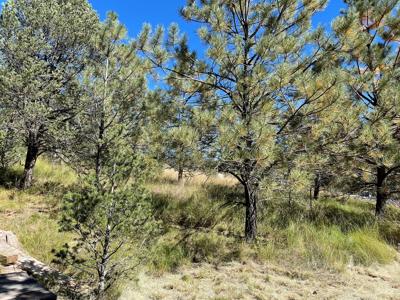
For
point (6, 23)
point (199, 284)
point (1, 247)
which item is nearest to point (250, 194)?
point (199, 284)

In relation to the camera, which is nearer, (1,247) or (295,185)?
(1,247)

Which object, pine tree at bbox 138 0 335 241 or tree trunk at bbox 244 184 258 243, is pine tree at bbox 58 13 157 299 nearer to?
pine tree at bbox 138 0 335 241

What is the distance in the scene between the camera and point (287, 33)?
5.82 m

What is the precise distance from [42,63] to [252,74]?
5.50 metres

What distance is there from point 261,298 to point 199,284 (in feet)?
2.82

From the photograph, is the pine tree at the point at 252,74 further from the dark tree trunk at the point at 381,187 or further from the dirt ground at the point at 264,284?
the dark tree trunk at the point at 381,187

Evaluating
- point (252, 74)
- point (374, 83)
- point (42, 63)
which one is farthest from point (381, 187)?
point (42, 63)

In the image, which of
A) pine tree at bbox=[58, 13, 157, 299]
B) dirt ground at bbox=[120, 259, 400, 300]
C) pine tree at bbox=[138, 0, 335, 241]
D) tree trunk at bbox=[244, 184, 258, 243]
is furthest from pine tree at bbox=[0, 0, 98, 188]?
dirt ground at bbox=[120, 259, 400, 300]

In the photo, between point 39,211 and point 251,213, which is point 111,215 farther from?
point 39,211

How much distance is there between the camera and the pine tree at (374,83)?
205 inches

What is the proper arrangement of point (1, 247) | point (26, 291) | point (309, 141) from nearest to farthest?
1. point (26, 291)
2. point (1, 247)
3. point (309, 141)

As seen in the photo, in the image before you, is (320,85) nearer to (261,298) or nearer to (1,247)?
(261,298)

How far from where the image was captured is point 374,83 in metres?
7.08

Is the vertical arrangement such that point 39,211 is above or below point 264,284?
above
